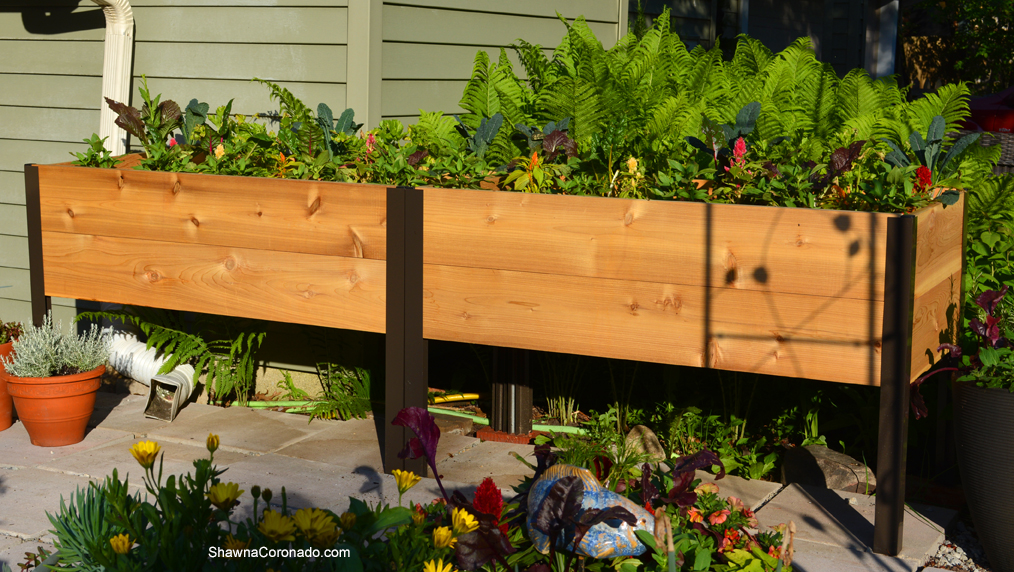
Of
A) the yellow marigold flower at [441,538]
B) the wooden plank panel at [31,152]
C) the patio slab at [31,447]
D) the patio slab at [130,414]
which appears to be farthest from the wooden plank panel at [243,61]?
the yellow marigold flower at [441,538]

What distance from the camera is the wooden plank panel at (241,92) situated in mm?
4320

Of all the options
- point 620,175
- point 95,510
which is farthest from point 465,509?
point 620,175

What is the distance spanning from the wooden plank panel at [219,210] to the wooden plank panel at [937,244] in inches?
70.1

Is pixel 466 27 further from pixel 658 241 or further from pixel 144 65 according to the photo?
pixel 658 241

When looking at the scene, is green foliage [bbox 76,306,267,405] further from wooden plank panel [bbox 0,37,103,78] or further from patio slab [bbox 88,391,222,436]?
wooden plank panel [bbox 0,37,103,78]

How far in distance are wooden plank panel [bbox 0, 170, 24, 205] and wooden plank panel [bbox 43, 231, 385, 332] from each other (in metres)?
1.64

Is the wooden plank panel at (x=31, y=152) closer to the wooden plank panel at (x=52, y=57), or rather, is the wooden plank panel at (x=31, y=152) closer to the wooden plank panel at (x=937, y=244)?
the wooden plank panel at (x=52, y=57)

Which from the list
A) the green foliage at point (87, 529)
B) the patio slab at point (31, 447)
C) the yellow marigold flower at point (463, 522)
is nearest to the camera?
the yellow marigold flower at point (463, 522)

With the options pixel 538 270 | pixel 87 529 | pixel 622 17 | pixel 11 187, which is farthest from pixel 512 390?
pixel 11 187

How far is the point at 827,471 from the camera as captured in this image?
11.3 feet

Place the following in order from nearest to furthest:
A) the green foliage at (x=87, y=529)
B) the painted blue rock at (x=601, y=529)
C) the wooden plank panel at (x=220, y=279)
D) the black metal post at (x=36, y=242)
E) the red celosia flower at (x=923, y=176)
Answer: the green foliage at (x=87, y=529) < the painted blue rock at (x=601, y=529) < the red celosia flower at (x=923, y=176) < the wooden plank panel at (x=220, y=279) < the black metal post at (x=36, y=242)

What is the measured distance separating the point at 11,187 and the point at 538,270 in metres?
3.76

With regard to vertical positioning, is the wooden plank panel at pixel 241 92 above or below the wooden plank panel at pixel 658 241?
above

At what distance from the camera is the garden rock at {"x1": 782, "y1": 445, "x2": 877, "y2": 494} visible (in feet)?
11.2
